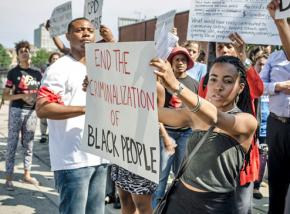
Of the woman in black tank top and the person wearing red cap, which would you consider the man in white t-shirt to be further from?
the person wearing red cap

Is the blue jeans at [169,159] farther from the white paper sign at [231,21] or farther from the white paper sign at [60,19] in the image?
the white paper sign at [60,19]

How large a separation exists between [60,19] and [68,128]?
159 centimetres

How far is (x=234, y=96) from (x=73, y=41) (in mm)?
1211

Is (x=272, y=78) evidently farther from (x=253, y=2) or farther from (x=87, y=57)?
(x=87, y=57)

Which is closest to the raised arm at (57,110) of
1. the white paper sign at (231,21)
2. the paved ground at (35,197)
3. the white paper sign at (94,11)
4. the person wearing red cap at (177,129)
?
the white paper sign at (94,11)

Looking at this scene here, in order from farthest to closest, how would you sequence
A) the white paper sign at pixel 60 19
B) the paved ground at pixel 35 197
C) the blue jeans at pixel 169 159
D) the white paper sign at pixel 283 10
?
the paved ground at pixel 35 197, the blue jeans at pixel 169 159, the white paper sign at pixel 60 19, the white paper sign at pixel 283 10

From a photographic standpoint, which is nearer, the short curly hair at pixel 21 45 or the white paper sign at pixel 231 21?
the white paper sign at pixel 231 21

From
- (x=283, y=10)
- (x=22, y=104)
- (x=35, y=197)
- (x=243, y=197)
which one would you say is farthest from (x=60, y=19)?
(x=243, y=197)

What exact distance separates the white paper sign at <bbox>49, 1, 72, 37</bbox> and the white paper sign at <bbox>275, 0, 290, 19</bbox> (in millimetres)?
1932

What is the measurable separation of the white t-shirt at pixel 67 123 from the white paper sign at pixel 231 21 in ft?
3.38

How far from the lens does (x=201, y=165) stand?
2.05 metres

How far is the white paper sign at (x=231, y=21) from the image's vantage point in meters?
2.79

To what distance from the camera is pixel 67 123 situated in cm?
259

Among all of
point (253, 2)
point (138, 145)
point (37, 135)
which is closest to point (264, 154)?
point (253, 2)
